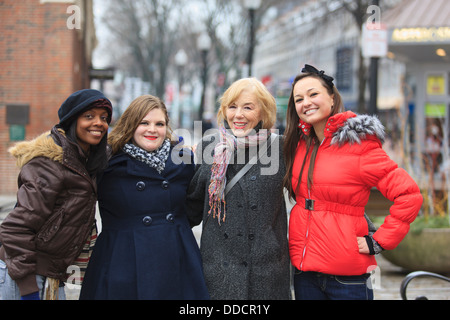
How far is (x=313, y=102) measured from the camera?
2.83 m

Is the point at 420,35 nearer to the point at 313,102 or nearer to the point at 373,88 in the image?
the point at 373,88

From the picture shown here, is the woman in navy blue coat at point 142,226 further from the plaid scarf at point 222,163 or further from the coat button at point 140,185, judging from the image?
the plaid scarf at point 222,163

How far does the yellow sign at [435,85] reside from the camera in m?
Result: 13.9

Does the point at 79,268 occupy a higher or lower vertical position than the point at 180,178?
lower

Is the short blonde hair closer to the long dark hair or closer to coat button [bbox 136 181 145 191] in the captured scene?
the long dark hair

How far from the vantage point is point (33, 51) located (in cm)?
1086

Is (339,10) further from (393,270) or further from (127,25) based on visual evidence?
(127,25)

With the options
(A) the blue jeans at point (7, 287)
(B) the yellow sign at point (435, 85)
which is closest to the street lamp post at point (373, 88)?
(A) the blue jeans at point (7, 287)

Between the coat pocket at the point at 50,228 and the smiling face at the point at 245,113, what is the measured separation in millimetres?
1136

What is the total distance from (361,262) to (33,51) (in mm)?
10016

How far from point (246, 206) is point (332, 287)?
68 cm

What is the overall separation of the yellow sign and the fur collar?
12.4 meters

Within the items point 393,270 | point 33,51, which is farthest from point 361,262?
point 33,51
